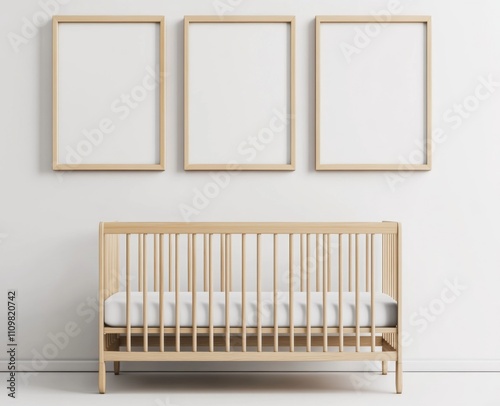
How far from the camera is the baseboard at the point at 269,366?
2.81 m

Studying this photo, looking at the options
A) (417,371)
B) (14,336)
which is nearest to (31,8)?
(14,336)

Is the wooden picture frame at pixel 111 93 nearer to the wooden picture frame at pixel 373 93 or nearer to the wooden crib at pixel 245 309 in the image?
the wooden crib at pixel 245 309

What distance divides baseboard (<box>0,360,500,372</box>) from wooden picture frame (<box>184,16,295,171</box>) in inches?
32.9

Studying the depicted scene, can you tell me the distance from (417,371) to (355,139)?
39.3 inches

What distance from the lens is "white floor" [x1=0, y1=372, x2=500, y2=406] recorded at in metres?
2.33

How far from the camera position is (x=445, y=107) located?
2.84 meters

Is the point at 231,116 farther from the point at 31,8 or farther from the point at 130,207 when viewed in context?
the point at 31,8

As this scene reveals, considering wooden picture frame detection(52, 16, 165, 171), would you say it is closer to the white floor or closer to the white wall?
the white wall

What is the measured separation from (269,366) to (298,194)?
2.37 feet

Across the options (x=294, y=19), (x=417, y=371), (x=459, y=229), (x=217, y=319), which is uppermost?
(x=294, y=19)

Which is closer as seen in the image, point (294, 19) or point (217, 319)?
point (217, 319)

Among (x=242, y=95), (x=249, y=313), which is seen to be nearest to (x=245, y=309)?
(x=249, y=313)

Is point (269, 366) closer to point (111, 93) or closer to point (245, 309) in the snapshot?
point (245, 309)

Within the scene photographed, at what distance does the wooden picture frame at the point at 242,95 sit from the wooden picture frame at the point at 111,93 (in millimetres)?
170
